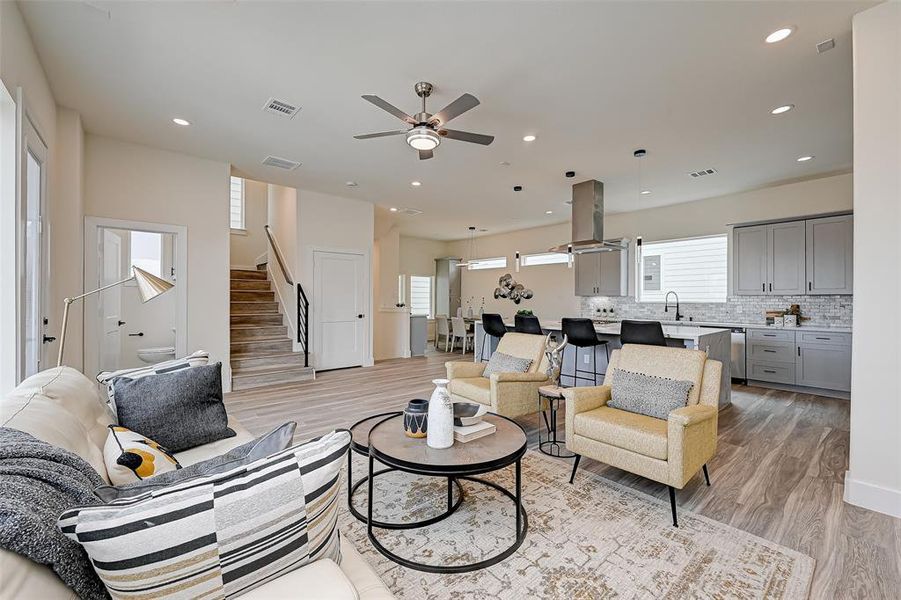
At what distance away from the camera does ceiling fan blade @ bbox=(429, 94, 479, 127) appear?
2664 mm

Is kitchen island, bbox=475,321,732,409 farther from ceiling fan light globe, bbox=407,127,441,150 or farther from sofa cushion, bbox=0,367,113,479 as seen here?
sofa cushion, bbox=0,367,113,479

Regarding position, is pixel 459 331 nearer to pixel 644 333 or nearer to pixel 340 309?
pixel 340 309

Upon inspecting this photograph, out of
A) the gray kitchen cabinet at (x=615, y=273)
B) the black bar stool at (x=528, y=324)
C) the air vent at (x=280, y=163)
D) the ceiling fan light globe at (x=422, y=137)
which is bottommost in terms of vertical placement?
the black bar stool at (x=528, y=324)

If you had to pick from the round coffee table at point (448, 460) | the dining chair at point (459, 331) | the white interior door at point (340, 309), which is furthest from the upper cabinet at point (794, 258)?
the white interior door at point (340, 309)

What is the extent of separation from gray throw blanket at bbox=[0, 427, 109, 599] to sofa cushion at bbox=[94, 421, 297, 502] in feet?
0.17

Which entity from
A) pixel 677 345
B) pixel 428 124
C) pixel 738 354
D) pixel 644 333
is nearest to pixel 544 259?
pixel 738 354

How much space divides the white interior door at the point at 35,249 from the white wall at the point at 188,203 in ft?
4.78

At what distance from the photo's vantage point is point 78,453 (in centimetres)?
129

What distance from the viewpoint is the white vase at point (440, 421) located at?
2.02m

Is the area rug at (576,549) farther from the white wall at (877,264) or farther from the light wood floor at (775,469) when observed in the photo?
the white wall at (877,264)

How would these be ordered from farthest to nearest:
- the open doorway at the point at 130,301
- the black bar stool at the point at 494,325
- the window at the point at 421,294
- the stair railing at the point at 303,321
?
the window at the point at 421,294 < the stair railing at the point at 303,321 < the black bar stool at the point at 494,325 < the open doorway at the point at 130,301

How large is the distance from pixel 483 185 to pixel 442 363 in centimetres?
354

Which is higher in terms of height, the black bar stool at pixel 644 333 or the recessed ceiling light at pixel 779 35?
the recessed ceiling light at pixel 779 35

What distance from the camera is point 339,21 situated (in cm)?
250
